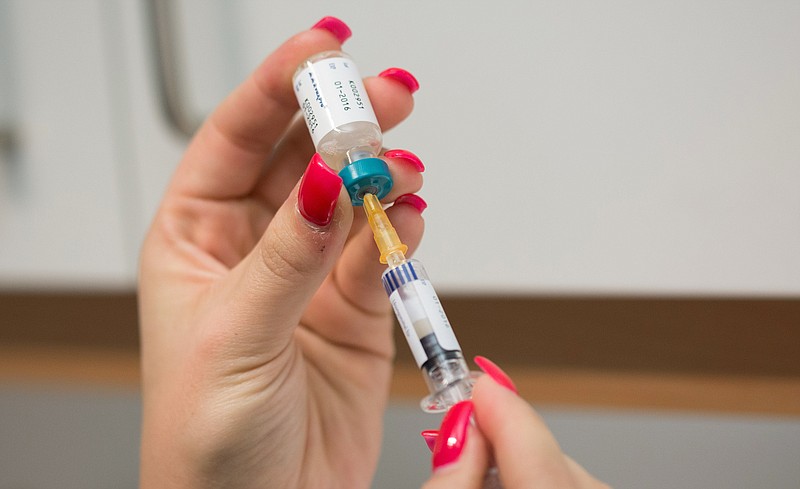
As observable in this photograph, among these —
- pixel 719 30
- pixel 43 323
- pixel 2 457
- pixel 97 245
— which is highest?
pixel 719 30

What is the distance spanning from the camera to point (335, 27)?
1.42ft

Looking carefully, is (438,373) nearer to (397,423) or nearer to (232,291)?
(232,291)

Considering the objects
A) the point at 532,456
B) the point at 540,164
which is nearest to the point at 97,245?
the point at 540,164

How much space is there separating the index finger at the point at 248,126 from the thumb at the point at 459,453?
→ 0.75ft

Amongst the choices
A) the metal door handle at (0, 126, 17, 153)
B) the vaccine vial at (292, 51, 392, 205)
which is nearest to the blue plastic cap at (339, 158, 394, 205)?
the vaccine vial at (292, 51, 392, 205)

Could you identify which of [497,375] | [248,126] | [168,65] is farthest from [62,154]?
[497,375]

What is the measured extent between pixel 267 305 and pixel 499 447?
0.15 meters

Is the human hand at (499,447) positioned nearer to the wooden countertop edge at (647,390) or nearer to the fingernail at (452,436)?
the fingernail at (452,436)

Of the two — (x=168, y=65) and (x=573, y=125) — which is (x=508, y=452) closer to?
(x=573, y=125)

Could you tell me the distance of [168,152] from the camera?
61 centimetres

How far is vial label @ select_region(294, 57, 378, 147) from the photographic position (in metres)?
0.37

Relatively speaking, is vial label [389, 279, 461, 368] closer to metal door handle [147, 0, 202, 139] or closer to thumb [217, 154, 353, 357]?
thumb [217, 154, 353, 357]

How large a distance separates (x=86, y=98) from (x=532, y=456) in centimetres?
54

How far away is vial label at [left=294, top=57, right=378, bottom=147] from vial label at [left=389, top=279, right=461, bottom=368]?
3.8 inches
